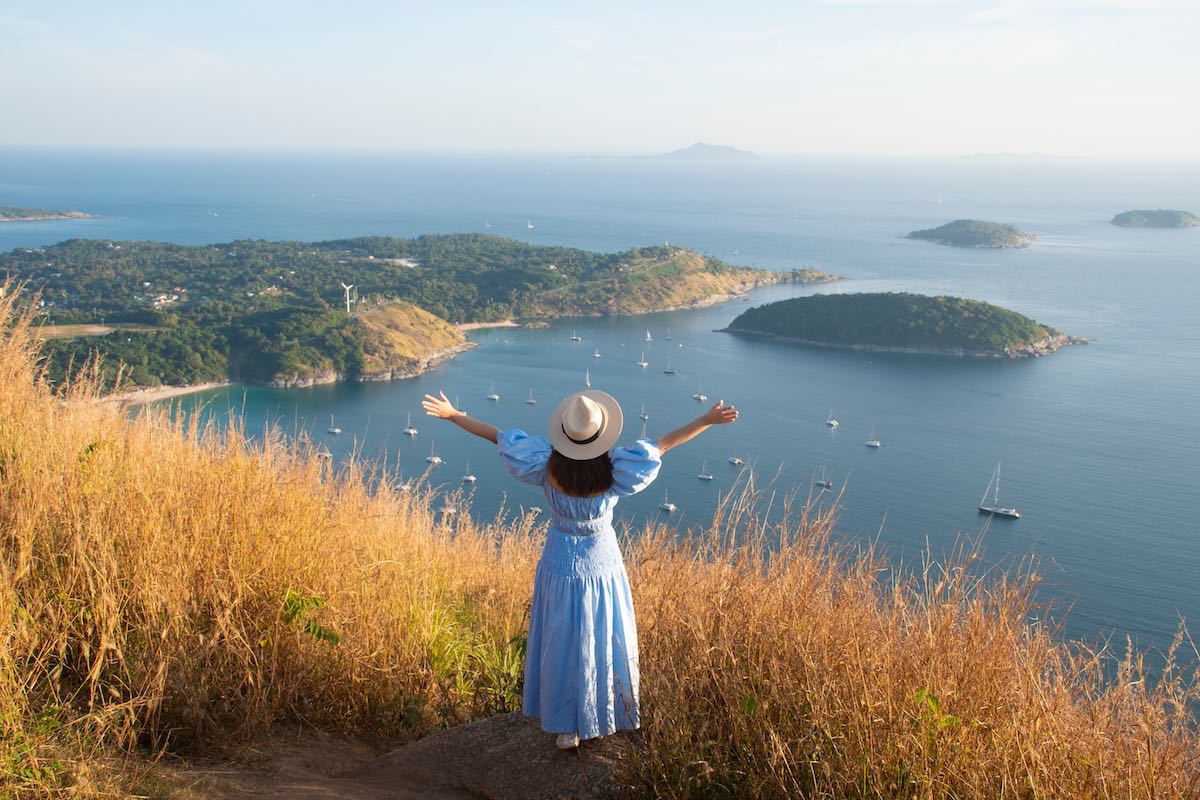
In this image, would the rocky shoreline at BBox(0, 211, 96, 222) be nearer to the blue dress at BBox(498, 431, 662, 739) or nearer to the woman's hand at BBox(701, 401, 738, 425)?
the blue dress at BBox(498, 431, 662, 739)

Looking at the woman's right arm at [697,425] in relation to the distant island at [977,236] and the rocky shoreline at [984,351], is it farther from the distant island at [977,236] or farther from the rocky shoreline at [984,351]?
the distant island at [977,236]

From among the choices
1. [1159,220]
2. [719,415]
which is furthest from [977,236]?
[719,415]

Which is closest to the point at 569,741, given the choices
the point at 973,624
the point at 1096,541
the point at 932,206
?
the point at 973,624

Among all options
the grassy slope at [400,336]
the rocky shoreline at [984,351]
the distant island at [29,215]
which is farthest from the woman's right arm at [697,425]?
the distant island at [29,215]

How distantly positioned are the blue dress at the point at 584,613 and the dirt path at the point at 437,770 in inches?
4.7

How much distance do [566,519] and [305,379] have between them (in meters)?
48.5

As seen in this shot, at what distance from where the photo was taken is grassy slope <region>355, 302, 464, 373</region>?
52.4 meters

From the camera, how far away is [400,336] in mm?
55469

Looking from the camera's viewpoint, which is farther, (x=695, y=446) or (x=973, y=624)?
(x=695, y=446)

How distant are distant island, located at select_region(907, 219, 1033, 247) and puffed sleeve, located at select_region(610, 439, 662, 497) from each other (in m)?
112

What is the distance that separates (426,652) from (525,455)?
43.3 inches

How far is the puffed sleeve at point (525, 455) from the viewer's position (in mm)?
2963

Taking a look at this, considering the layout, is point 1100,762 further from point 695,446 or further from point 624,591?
point 695,446

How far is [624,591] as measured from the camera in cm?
300
